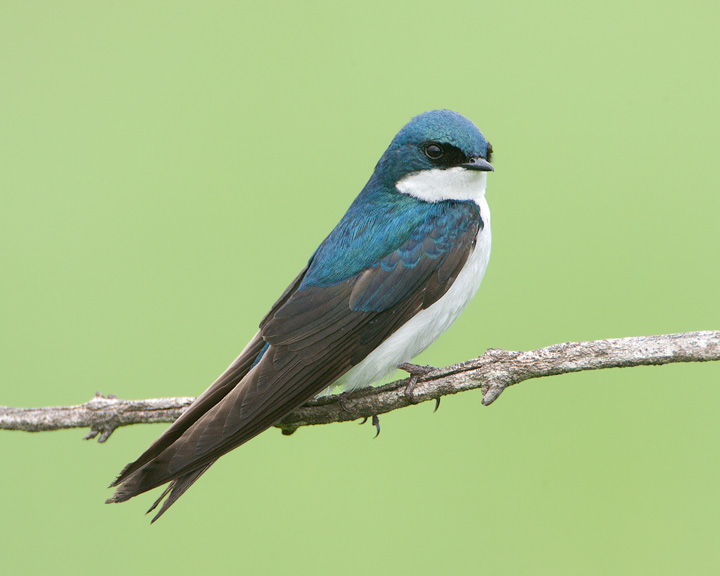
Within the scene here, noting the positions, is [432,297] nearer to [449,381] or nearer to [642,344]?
[449,381]

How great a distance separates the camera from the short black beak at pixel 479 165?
2.61 metres

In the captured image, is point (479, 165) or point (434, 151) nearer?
point (479, 165)

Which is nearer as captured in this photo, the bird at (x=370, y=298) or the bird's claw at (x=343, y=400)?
the bird at (x=370, y=298)

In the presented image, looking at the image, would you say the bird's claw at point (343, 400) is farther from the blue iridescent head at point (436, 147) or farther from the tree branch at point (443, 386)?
the blue iridescent head at point (436, 147)

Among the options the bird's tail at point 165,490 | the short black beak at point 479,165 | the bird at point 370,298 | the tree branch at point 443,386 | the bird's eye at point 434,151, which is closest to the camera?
the tree branch at point 443,386

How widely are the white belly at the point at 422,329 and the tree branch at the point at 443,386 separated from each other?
0.06 metres

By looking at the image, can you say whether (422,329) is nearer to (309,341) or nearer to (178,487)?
(309,341)

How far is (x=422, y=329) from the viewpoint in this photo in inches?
106

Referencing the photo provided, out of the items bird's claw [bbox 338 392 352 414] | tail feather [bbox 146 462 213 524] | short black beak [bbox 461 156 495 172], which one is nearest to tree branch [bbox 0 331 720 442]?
bird's claw [bbox 338 392 352 414]

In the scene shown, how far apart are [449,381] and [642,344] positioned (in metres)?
0.57

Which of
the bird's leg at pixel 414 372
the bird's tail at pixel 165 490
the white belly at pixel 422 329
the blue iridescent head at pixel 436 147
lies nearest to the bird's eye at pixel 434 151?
the blue iridescent head at pixel 436 147

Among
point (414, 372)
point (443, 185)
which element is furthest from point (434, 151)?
point (414, 372)

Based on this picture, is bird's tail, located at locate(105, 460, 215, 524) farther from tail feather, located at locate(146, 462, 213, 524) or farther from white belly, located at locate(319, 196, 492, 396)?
white belly, located at locate(319, 196, 492, 396)

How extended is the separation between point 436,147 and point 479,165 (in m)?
Result: 0.20
